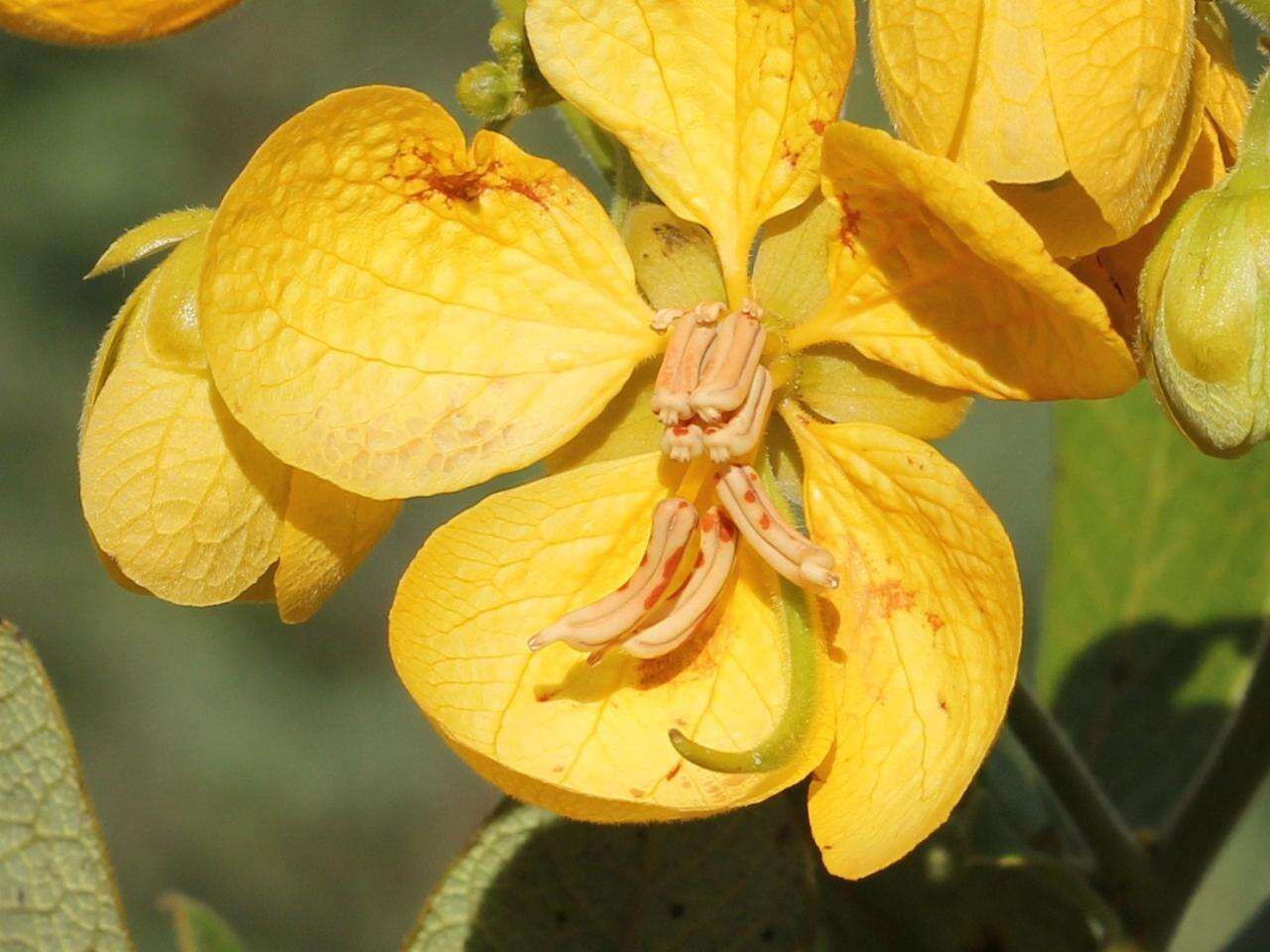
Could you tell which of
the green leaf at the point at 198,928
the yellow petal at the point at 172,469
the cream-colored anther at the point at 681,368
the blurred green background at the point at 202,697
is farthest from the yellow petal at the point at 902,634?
the blurred green background at the point at 202,697

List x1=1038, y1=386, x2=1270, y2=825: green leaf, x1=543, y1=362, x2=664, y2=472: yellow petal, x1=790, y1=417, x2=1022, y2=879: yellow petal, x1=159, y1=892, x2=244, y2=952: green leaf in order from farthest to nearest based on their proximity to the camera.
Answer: x1=1038, y1=386, x2=1270, y2=825: green leaf
x1=159, y1=892, x2=244, y2=952: green leaf
x1=543, y1=362, x2=664, y2=472: yellow petal
x1=790, y1=417, x2=1022, y2=879: yellow petal

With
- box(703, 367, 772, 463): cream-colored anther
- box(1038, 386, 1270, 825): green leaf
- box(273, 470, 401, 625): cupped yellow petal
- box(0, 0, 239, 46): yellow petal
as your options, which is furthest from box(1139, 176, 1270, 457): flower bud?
box(1038, 386, 1270, 825): green leaf

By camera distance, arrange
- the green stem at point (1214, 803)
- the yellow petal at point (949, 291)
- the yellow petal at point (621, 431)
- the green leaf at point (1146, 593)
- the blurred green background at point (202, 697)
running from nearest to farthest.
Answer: the yellow petal at point (949, 291) < the yellow petal at point (621, 431) < the green stem at point (1214, 803) < the green leaf at point (1146, 593) < the blurred green background at point (202, 697)

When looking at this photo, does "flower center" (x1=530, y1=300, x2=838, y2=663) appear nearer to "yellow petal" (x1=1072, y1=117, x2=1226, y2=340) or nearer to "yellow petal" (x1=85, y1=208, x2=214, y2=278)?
"yellow petal" (x1=1072, y1=117, x2=1226, y2=340)

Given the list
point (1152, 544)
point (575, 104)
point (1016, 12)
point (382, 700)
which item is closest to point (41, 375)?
point (382, 700)

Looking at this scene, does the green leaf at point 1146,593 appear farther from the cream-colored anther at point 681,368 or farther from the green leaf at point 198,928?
the green leaf at point 198,928

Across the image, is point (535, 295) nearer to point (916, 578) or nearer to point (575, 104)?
point (575, 104)
